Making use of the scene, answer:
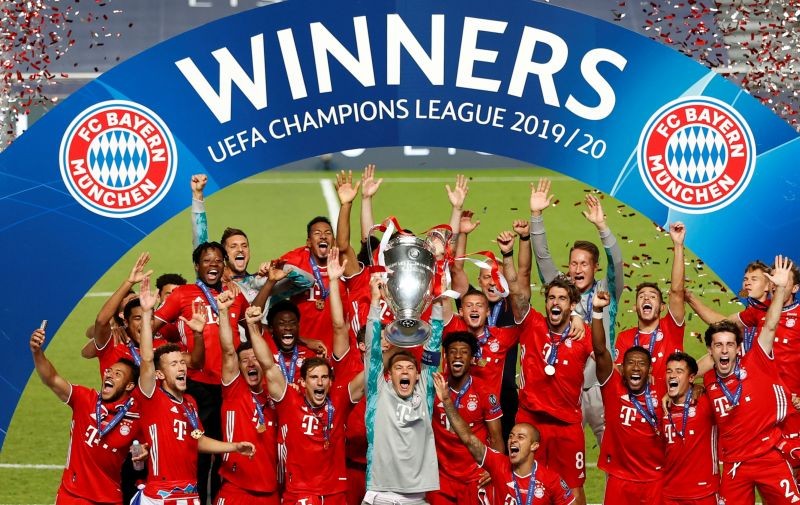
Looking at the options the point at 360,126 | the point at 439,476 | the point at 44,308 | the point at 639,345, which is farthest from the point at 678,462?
the point at 44,308

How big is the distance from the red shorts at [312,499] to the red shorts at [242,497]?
0.14 meters

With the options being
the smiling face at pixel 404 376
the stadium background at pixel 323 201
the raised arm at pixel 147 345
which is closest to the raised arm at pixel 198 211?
the raised arm at pixel 147 345

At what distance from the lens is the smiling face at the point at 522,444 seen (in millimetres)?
8500

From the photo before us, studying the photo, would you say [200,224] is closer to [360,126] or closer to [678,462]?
[360,126]

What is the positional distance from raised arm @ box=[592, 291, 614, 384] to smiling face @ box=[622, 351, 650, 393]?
0.11 metres

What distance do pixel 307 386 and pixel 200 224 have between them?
144cm

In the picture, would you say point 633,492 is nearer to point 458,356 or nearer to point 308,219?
point 458,356

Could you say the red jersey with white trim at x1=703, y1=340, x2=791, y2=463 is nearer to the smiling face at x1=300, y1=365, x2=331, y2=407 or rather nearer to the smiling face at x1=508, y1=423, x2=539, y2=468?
the smiling face at x1=508, y1=423, x2=539, y2=468

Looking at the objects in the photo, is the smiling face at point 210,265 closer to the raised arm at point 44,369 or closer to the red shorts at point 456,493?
the raised arm at point 44,369

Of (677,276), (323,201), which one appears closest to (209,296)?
(677,276)

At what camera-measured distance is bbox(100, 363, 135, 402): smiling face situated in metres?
8.77

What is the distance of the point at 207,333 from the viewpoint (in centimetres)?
937

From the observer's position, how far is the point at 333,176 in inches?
752

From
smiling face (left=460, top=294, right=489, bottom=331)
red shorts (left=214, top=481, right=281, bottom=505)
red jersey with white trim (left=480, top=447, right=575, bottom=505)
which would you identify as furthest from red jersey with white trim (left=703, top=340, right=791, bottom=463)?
red shorts (left=214, top=481, right=281, bottom=505)
